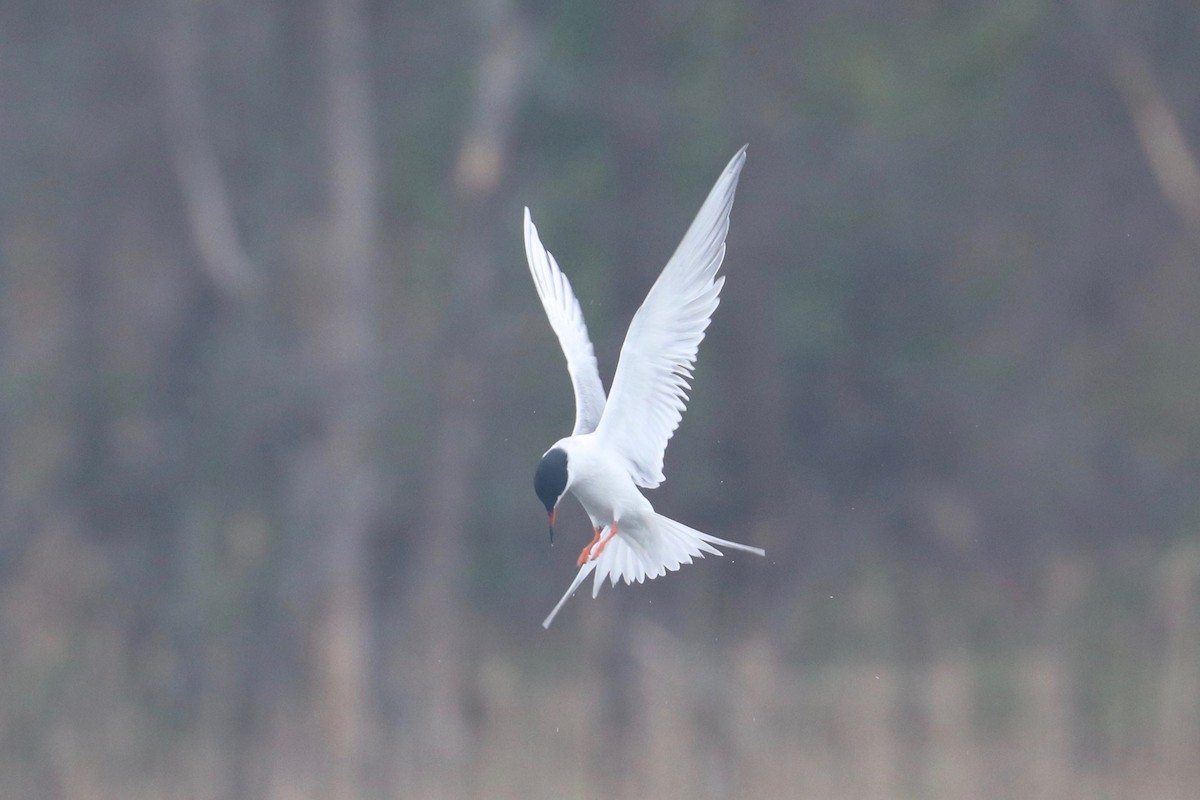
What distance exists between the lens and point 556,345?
12.1 metres

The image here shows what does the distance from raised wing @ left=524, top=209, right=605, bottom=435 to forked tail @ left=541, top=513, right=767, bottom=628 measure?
1.26 ft

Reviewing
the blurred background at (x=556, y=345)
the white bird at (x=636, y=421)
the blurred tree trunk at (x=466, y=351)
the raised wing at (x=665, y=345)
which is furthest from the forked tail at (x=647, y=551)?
the blurred tree trunk at (x=466, y=351)

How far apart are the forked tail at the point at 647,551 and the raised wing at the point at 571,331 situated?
0.38 metres

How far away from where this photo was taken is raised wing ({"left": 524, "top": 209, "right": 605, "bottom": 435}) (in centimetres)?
536

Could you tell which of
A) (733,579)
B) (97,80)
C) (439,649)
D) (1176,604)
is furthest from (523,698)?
(97,80)

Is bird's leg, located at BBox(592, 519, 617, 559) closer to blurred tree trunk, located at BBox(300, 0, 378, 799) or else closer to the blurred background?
the blurred background

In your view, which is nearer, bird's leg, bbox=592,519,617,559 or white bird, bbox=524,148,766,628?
white bird, bbox=524,148,766,628

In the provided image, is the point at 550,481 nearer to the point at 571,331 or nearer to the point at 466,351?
the point at 571,331

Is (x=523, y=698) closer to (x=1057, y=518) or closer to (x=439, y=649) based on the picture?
(x=439, y=649)

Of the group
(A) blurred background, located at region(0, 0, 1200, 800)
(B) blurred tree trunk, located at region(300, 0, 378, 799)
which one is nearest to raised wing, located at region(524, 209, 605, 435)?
(A) blurred background, located at region(0, 0, 1200, 800)

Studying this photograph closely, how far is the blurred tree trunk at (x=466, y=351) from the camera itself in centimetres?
1198

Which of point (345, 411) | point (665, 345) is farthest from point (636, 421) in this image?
point (345, 411)

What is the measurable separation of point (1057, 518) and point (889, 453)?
157 cm

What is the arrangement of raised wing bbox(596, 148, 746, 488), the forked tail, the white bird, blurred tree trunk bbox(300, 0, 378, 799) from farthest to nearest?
blurred tree trunk bbox(300, 0, 378, 799) < the forked tail < the white bird < raised wing bbox(596, 148, 746, 488)
